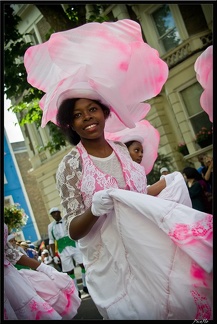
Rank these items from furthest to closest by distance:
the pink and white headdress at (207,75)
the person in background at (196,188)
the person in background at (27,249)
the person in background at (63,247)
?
1. the person in background at (63,247)
2. the person in background at (27,249)
3. the person in background at (196,188)
4. the pink and white headdress at (207,75)

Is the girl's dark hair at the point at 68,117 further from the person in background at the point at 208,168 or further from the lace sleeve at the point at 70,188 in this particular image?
the person in background at the point at 208,168

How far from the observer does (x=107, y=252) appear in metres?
2.55

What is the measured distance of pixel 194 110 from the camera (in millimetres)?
3633

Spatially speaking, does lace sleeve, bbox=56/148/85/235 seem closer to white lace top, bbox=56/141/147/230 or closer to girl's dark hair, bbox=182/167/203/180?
white lace top, bbox=56/141/147/230

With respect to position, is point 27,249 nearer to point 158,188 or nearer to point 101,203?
point 158,188

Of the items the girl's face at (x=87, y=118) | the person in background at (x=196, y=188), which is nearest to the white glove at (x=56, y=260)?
the person in background at (x=196, y=188)

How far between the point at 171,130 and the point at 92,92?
1391mm

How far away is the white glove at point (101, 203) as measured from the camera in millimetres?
2408

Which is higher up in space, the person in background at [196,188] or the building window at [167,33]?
the building window at [167,33]

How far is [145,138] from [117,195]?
111 centimetres

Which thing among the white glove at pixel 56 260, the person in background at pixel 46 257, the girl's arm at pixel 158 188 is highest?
the girl's arm at pixel 158 188

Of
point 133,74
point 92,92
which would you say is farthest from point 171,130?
point 92,92

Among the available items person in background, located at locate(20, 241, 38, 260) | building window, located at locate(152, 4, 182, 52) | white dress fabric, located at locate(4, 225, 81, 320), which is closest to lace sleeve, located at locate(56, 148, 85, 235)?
white dress fabric, located at locate(4, 225, 81, 320)

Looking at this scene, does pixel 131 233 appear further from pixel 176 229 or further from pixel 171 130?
pixel 171 130
